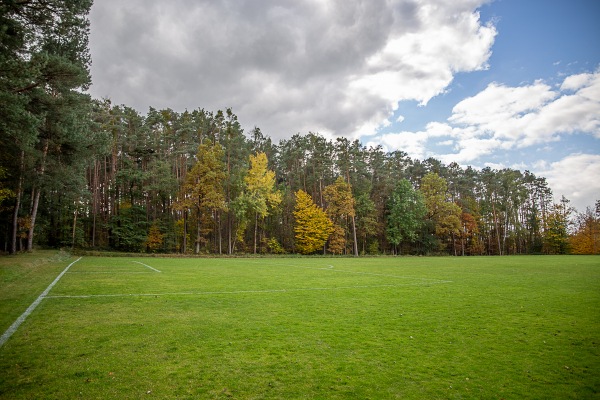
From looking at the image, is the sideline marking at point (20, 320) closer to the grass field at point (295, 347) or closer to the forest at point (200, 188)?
the grass field at point (295, 347)

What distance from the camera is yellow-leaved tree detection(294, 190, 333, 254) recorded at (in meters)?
46.0

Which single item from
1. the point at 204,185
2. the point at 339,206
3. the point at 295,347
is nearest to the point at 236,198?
the point at 204,185

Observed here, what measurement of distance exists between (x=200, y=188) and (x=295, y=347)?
115 feet

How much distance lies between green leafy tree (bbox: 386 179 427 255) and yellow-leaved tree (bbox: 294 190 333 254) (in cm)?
1249

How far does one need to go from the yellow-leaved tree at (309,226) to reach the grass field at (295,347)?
35.6 m

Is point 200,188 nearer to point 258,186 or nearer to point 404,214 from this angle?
point 258,186

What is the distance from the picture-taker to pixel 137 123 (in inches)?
1836

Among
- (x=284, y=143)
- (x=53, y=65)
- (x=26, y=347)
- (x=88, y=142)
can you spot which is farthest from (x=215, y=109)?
(x=26, y=347)

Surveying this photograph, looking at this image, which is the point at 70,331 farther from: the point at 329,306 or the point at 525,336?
the point at 525,336

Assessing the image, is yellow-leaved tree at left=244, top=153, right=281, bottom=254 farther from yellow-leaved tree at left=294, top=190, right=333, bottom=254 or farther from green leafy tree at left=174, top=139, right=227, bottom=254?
yellow-leaved tree at left=294, top=190, right=333, bottom=254

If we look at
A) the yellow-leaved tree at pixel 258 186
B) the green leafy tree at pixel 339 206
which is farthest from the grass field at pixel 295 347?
the green leafy tree at pixel 339 206

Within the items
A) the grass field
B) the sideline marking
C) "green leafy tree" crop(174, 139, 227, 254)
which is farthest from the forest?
the grass field

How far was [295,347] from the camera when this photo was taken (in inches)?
216

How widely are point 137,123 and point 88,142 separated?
90.6 feet
